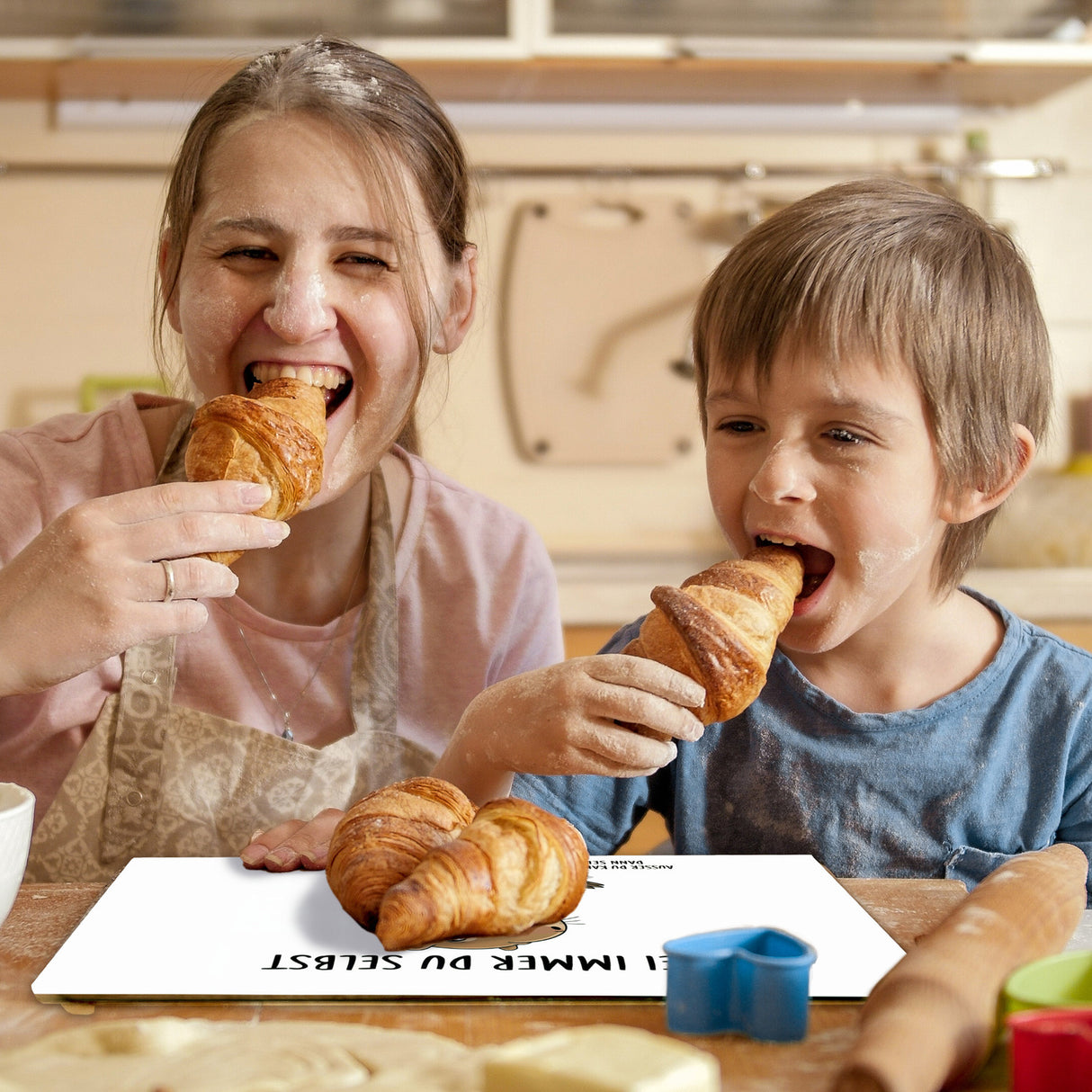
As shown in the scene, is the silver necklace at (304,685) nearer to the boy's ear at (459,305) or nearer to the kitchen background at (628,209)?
the boy's ear at (459,305)

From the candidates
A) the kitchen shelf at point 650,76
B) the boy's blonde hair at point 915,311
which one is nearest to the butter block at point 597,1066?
the boy's blonde hair at point 915,311

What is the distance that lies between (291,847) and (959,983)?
477 millimetres

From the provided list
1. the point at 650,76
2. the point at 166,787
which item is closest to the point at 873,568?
the point at 166,787

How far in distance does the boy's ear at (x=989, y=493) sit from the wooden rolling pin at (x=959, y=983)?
47 centimetres

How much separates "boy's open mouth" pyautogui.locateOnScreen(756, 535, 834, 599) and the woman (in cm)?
45

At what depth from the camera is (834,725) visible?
3.81 ft

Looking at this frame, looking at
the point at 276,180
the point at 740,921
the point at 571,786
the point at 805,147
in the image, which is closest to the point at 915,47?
the point at 805,147

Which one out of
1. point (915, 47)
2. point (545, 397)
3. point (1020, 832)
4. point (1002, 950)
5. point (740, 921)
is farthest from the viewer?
point (545, 397)

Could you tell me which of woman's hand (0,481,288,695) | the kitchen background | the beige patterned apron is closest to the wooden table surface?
woman's hand (0,481,288,695)

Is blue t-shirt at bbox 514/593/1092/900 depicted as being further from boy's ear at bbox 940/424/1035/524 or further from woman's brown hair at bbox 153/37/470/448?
woman's brown hair at bbox 153/37/470/448

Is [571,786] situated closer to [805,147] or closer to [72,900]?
[72,900]

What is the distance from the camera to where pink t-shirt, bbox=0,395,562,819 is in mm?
1287

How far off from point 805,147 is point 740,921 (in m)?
2.56

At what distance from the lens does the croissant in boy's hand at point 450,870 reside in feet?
2.18
